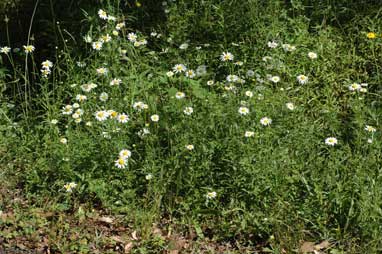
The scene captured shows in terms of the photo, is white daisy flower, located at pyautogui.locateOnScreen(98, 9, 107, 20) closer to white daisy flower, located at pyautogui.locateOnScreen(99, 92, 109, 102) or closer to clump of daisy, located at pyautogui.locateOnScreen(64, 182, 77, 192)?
white daisy flower, located at pyautogui.locateOnScreen(99, 92, 109, 102)

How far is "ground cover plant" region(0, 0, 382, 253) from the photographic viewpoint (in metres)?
4.20

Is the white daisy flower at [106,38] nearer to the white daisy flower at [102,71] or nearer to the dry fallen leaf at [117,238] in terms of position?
the white daisy flower at [102,71]

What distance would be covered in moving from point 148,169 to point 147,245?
511 millimetres

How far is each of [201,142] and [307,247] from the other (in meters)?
0.95

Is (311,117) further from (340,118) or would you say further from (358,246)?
(358,246)

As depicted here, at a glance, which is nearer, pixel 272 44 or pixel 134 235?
pixel 134 235

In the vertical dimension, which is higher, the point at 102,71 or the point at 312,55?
the point at 312,55

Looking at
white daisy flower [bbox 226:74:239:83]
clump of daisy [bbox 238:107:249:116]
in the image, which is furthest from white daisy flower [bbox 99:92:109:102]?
clump of daisy [bbox 238:107:249:116]

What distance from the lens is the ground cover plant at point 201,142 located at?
420cm

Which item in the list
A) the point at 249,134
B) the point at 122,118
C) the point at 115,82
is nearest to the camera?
the point at 249,134

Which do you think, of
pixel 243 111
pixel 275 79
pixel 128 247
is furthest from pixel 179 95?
pixel 128 247

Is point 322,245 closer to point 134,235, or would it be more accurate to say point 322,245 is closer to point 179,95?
point 134,235

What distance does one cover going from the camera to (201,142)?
14.6 feet

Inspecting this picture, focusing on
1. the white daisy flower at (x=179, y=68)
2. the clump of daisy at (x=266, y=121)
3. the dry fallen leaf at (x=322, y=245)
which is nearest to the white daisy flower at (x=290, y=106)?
the clump of daisy at (x=266, y=121)
